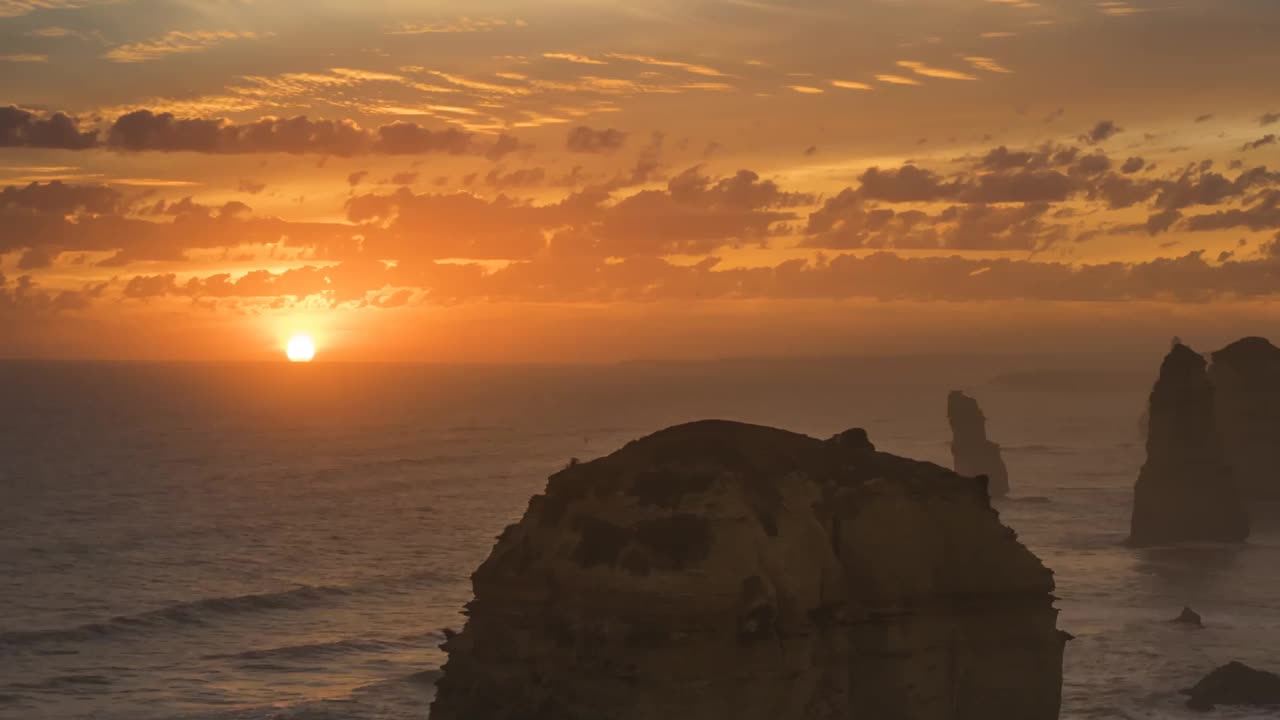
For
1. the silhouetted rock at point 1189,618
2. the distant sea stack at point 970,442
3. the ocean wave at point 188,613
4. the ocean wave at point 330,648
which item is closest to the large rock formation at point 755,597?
the silhouetted rock at point 1189,618

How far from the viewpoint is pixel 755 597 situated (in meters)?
26.3

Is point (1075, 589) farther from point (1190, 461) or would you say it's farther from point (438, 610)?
point (438, 610)

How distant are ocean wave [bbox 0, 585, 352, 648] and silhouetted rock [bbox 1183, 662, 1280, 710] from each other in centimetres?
5664

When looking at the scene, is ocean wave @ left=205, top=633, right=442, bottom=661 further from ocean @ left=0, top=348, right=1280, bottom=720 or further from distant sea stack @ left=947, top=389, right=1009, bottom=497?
distant sea stack @ left=947, top=389, right=1009, bottom=497

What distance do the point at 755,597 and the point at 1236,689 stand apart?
38207mm

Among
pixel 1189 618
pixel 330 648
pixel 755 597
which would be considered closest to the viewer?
pixel 755 597

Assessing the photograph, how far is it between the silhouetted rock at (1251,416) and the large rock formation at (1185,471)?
1406 cm

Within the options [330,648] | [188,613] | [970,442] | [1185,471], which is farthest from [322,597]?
[970,442]

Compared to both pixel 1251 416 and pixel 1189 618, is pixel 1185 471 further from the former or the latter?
pixel 1189 618

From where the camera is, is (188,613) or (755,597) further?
(188,613)

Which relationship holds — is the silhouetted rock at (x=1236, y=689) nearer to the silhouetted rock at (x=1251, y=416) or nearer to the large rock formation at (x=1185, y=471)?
the large rock formation at (x=1185, y=471)

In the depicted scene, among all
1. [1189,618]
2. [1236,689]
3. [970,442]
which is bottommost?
[1236,689]

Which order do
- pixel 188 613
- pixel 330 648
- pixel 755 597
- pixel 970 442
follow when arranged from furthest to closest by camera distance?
pixel 970 442, pixel 188 613, pixel 330 648, pixel 755 597

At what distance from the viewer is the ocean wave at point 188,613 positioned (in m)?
79.9
